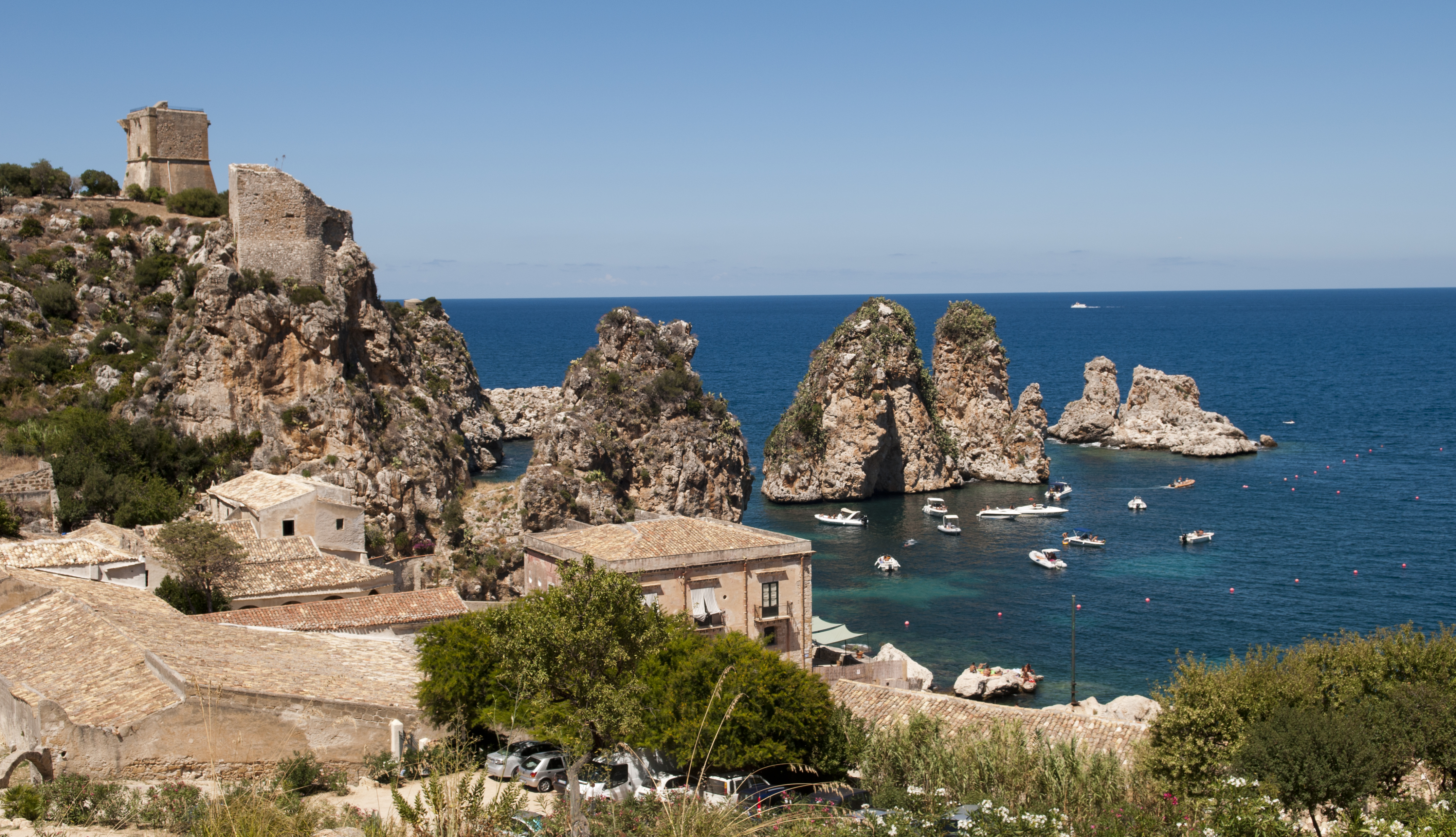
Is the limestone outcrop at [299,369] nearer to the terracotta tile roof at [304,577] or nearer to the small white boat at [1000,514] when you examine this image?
the terracotta tile roof at [304,577]

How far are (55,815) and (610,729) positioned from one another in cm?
758

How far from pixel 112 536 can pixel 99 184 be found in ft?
129

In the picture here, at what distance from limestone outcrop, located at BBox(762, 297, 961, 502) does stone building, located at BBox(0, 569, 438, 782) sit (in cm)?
5292

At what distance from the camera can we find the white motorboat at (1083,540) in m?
59.2

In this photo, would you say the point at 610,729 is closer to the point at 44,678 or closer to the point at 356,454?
the point at 44,678

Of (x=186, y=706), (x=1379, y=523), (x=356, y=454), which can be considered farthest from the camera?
(x=1379, y=523)

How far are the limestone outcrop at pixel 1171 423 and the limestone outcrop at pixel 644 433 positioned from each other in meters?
45.6

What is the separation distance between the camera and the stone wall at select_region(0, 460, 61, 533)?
35.3 metres

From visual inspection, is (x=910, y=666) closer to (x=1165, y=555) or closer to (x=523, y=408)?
(x=1165, y=555)

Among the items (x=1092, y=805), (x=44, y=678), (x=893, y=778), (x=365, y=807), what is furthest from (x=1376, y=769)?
(x=44, y=678)

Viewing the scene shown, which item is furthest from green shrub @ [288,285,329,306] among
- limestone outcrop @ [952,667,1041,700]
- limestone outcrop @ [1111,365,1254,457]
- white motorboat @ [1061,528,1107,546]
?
limestone outcrop @ [1111,365,1254,457]

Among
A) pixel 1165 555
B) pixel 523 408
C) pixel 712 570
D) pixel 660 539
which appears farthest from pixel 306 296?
pixel 523 408

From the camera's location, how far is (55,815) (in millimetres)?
14078

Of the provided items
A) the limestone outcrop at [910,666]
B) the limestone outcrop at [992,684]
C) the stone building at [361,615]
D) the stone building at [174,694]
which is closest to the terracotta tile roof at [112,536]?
the stone building at [361,615]
